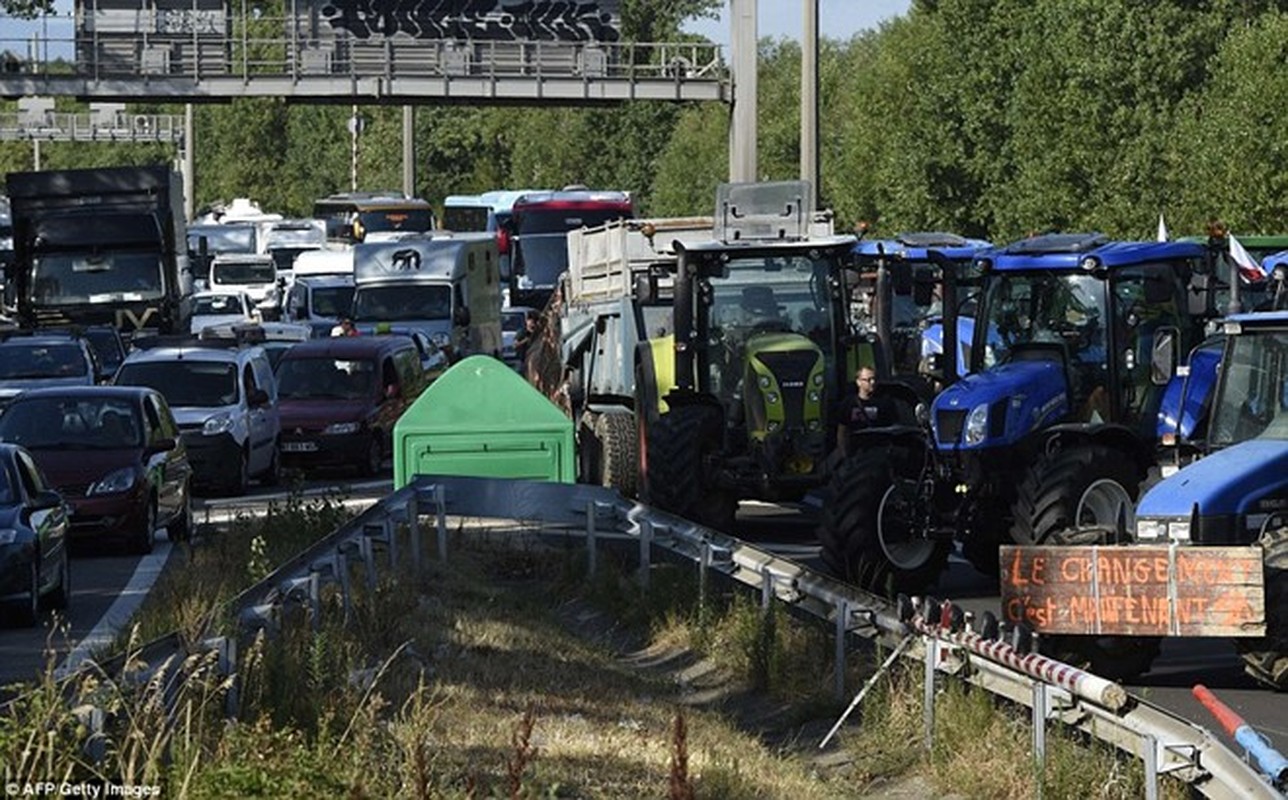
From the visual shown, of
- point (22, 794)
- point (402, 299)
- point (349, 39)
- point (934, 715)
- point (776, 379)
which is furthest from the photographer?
point (349, 39)

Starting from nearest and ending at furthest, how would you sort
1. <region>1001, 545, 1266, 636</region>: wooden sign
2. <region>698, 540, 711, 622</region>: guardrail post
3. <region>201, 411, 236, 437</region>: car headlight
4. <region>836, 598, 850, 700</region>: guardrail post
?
<region>1001, 545, 1266, 636</region>: wooden sign < <region>836, 598, 850, 700</region>: guardrail post < <region>698, 540, 711, 622</region>: guardrail post < <region>201, 411, 236, 437</region>: car headlight

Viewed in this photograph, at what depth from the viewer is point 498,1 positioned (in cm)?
7706

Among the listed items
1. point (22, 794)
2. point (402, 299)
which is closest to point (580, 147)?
point (402, 299)

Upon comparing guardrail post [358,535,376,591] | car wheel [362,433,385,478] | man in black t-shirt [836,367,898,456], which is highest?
man in black t-shirt [836,367,898,456]

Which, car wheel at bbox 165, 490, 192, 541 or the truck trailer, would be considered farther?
the truck trailer

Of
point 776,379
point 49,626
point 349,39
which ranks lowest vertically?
point 49,626

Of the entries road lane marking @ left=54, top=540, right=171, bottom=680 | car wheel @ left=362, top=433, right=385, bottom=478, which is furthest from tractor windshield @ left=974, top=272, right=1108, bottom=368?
car wheel @ left=362, top=433, right=385, bottom=478

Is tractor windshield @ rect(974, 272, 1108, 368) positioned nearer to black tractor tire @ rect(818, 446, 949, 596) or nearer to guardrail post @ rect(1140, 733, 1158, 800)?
black tractor tire @ rect(818, 446, 949, 596)

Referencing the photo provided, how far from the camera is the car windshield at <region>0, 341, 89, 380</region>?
36281 millimetres

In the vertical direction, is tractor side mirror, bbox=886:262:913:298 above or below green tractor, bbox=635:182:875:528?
above

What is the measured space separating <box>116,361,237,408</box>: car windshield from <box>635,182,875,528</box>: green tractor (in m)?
9.17

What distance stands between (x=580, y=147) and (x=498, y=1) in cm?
2265

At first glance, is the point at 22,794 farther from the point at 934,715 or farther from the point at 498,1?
the point at 498,1

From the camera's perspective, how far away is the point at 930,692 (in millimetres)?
13484
